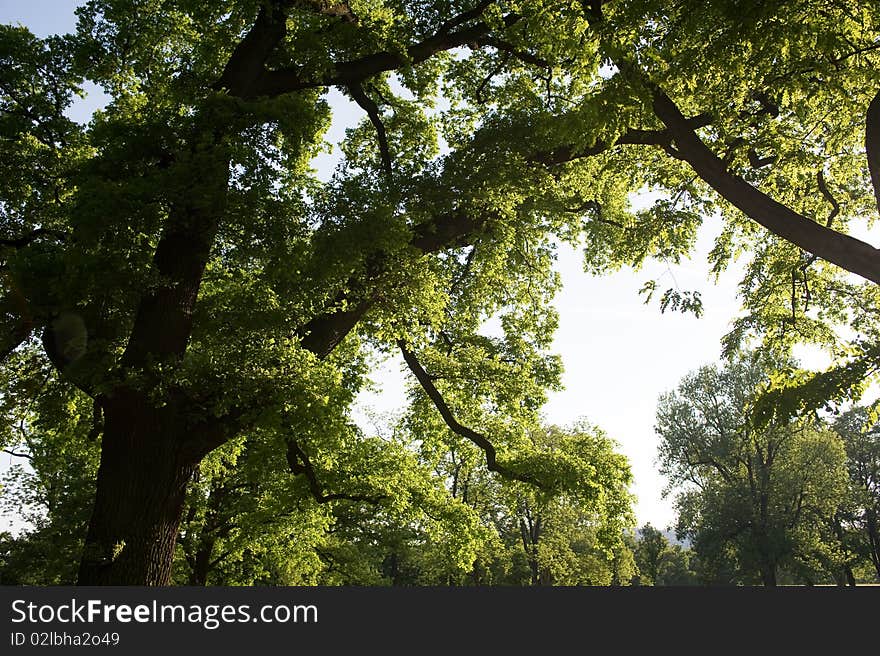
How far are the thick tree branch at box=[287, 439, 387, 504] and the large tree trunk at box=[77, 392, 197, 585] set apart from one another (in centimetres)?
330

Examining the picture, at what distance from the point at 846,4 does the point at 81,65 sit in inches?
486

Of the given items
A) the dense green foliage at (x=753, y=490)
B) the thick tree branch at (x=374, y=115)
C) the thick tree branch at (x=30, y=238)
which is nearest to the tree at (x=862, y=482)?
the dense green foliage at (x=753, y=490)

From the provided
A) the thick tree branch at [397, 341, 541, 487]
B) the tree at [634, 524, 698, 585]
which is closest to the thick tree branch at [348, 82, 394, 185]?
the thick tree branch at [397, 341, 541, 487]

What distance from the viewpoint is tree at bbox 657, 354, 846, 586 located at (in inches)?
1474

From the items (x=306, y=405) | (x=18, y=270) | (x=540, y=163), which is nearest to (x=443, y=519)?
(x=306, y=405)

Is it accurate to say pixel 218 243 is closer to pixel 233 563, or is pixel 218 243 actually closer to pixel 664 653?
pixel 664 653

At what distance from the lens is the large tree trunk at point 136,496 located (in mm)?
8383

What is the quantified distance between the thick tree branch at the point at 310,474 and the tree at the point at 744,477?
28217 mm

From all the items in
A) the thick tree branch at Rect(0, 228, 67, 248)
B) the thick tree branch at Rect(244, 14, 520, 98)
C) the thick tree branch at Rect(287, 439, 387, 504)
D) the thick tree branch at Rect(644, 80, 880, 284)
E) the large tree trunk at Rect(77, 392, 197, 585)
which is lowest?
the large tree trunk at Rect(77, 392, 197, 585)

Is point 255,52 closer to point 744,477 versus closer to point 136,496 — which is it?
point 136,496

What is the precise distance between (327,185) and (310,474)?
5.60 metres

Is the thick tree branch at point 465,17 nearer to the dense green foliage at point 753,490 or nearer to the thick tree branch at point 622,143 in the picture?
the thick tree branch at point 622,143

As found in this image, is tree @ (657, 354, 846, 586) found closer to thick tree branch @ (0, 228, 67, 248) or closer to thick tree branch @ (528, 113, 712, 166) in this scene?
thick tree branch @ (528, 113, 712, 166)

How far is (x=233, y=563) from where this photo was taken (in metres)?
22.2
